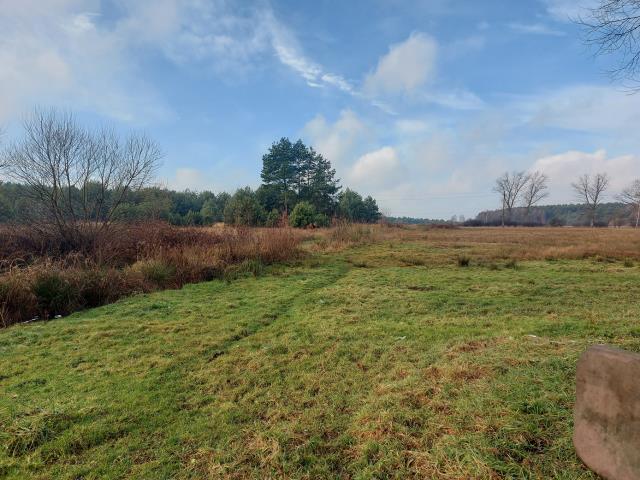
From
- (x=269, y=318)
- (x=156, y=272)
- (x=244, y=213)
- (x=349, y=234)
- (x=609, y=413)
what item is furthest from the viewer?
(x=349, y=234)

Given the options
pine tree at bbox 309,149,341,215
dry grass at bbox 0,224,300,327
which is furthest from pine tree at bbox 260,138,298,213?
dry grass at bbox 0,224,300,327

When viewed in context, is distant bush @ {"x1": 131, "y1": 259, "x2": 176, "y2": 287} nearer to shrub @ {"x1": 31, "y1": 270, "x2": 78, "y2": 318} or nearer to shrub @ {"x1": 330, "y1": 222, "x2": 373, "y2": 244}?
shrub @ {"x1": 31, "y1": 270, "x2": 78, "y2": 318}

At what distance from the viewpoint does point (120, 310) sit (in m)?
→ 6.52

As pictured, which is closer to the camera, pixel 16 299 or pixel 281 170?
pixel 16 299

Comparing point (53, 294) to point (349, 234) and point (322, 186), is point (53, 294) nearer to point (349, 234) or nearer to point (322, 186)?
point (349, 234)

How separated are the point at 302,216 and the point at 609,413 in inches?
1046

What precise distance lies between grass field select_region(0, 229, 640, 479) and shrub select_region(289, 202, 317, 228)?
819 inches

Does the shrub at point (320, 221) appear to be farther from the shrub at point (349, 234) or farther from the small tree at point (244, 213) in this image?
the shrub at point (349, 234)

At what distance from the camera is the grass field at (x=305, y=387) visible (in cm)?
229

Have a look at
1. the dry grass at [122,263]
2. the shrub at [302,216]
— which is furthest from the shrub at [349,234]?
the shrub at [302,216]

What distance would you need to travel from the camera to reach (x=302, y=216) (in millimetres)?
28031

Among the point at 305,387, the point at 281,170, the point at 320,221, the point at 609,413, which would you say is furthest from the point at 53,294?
the point at 281,170

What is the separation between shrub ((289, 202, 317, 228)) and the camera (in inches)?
1091

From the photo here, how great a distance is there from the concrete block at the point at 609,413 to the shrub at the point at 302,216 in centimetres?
2536
